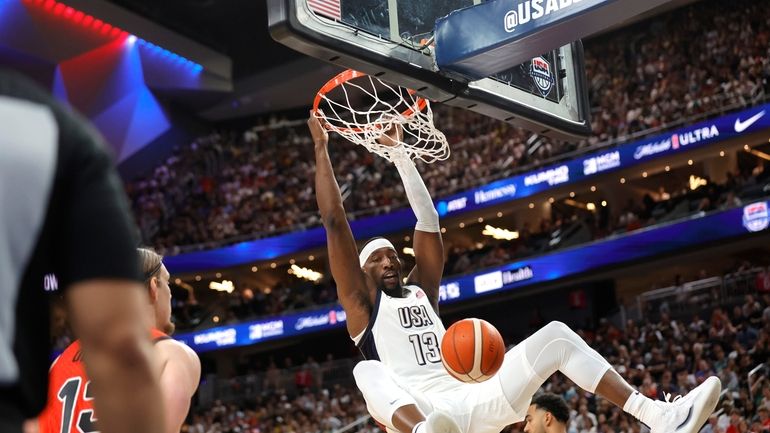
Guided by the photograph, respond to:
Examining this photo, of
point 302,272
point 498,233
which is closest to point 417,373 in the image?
point 498,233

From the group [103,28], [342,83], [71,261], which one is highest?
[103,28]

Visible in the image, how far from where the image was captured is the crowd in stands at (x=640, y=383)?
46.4 ft

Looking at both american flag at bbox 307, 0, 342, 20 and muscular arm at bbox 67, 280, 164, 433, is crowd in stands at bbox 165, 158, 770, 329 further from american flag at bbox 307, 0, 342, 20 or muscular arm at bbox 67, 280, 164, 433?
muscular arm at bbox 67, 280, 164, 433

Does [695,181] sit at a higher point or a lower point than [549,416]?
higher

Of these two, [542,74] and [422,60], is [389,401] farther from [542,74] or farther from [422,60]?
[542,74]

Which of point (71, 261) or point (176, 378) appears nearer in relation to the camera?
point (71, 261)

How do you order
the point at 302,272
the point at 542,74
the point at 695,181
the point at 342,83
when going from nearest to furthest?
the point at 542,74 → the point at 342,83 → the point at 695,181 → the point at 302,272

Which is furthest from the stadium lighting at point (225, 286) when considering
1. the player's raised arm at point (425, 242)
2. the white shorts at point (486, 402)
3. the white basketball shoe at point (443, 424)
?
the white basketball shoe at point (443, 424)

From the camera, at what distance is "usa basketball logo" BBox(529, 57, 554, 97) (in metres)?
7.26

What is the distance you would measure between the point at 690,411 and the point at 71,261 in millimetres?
4538

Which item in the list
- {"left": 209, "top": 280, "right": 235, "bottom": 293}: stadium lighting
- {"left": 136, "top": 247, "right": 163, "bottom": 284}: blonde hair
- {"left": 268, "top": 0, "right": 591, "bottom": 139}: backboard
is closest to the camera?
{"left": 136, "top": 247, "right": 163, "bottom": 284}: blonde hair

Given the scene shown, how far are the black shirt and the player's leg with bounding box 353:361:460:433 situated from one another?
12.7 ft

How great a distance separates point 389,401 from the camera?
586 cm

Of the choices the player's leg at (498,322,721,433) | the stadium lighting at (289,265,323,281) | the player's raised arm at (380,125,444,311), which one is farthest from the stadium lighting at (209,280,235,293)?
the player's leg at (498,322,721,433)
